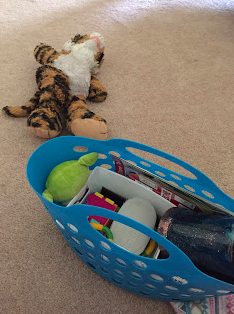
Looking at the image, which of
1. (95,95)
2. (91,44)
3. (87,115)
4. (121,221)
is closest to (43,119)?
(87,115)

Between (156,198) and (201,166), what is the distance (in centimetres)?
29

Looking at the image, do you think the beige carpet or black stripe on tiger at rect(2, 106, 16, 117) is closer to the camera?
the beige carpet

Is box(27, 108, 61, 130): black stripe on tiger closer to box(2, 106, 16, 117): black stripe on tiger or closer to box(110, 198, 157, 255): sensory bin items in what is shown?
box(2, 106, 16, 117): black stripe on tiger

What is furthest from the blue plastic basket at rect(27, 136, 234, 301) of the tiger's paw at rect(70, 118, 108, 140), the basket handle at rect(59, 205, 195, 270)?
the tiger's paw at rect(70, 118, 108, 140)

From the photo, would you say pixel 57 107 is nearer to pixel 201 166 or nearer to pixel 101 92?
pixel 101 92

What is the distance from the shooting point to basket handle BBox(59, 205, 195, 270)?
478 millimetres

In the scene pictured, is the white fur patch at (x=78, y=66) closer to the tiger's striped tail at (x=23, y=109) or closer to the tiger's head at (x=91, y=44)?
the tiger's head at (x=91, y=44)

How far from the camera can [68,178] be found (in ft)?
2.25

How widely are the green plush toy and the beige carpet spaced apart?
121 mm

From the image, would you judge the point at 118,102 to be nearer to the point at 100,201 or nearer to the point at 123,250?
the point at 100,201

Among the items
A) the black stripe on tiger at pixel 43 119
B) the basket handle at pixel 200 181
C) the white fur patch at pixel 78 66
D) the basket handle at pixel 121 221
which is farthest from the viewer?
the white fur patch at pixel 78 66

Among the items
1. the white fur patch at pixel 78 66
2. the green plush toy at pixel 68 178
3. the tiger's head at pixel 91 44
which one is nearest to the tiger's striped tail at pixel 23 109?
the white fur patch at pixel 78 66

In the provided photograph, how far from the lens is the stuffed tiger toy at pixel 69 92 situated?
0.88 metres

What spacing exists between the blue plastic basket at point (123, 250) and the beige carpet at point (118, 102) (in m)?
0.08
